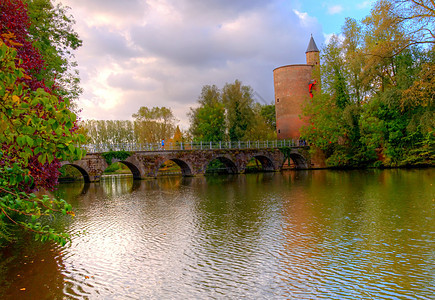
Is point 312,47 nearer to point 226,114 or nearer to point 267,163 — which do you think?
point 226,114

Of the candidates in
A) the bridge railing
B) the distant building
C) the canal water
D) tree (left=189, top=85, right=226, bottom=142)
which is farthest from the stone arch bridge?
the canal water

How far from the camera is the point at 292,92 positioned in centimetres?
3806

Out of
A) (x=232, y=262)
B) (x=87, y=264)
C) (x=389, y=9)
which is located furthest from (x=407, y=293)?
(x=389, y=9)

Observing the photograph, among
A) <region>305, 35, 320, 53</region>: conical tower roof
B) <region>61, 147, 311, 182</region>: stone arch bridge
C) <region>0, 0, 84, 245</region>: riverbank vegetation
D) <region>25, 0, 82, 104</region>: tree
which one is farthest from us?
<region>305, 35, 320, 53</region>: conical tower roof

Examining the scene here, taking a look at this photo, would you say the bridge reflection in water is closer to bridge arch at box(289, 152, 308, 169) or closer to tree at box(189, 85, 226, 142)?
bridge arch at box(289, 152, 308, 169)

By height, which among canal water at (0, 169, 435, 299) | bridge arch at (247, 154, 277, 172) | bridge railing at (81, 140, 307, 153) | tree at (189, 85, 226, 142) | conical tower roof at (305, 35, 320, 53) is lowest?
canal water at (0, 169, 435, 299)

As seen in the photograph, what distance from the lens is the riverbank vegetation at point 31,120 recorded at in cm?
270

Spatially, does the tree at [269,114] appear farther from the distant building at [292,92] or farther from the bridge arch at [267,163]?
the bridge arch at [267,163]

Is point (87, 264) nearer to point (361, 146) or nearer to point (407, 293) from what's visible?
point (407, 293)

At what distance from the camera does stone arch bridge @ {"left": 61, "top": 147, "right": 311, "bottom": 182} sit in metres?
26.2

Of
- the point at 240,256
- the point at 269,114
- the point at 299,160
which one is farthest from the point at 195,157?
the point at 269,114

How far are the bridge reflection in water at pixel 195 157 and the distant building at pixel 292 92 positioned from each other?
6.65 ft

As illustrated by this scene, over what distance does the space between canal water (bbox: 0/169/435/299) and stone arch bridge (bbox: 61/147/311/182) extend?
16.3 meters

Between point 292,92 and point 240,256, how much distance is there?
33586 millimetres
